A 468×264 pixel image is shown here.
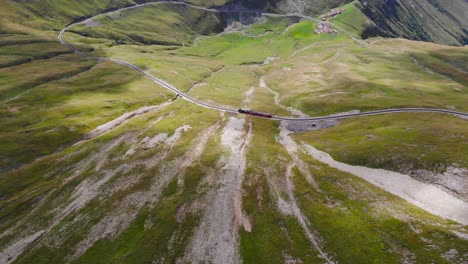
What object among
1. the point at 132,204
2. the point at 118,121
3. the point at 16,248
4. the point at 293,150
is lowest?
the point at 16,248

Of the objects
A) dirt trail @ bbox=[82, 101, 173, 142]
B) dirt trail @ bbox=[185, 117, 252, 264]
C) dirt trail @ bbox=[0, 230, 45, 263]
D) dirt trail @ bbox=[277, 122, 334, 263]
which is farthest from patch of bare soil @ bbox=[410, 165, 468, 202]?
dirt trail @ bbox=[82, 101, 173, 142]

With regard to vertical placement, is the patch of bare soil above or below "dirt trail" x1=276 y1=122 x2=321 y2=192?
above

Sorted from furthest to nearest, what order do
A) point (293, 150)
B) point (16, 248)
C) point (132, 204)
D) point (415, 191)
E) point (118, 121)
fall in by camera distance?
point (118, 121) → point (293, 150) → point (132, 204) → point (415, 191) → point (16, 248)

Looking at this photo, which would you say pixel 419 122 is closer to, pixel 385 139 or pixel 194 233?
pixel 385 139

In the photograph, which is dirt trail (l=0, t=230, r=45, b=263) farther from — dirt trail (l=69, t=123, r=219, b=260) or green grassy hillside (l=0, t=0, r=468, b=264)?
dirt trail (l=69, t=123, r=219, b=260)

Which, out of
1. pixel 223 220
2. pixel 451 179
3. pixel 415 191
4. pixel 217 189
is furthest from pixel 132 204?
pixel 451 179

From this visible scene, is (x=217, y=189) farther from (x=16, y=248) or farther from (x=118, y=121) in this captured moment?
(x=118, y=121)
